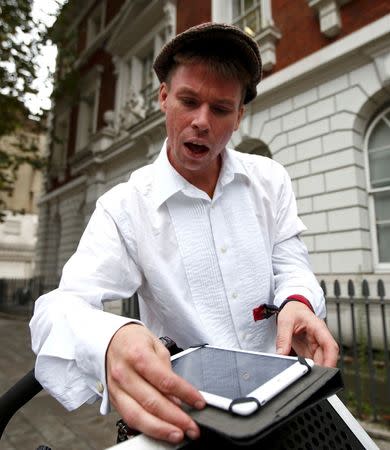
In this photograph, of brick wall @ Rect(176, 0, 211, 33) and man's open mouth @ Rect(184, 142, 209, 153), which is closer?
man's open mouth @ Rect(184, 142, 209, 153)

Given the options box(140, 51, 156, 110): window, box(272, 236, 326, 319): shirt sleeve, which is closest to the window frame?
box(140, 51, 156, 110): window

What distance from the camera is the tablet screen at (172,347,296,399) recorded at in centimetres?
68

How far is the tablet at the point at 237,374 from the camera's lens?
0.58 m

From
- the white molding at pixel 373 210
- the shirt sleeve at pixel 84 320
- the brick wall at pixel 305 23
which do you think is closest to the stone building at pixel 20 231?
the brick wall at pixel 305 23

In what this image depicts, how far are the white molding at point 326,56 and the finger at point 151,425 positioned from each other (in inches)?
284

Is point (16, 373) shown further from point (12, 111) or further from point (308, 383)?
point (12, 111)

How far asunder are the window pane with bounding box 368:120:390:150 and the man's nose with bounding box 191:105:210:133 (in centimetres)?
652

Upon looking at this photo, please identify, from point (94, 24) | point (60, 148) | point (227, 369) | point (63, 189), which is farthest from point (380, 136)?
point (60, 148)

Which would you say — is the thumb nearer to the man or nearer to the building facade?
the man

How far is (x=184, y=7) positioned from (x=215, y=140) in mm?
11763

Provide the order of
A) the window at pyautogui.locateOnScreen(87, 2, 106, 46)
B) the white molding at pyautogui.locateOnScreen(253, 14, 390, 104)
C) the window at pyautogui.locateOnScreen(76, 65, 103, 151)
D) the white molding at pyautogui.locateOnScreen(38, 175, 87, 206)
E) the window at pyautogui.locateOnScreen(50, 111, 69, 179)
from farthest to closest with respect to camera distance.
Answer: the window at pyautogui.locateOnScreen(50, 111, 69, 179) < the window at pyautogui.locateOnScreen(87, 2, 106, 46) < the window at pyautogui.locateOnScreen(76, 65, 103, 151) < the white molding at pyautogui.locateOnScreen(38, 175, 87, 206) < the white molding at pyautogui.locateOnScreen(253, 14, 390, 104)

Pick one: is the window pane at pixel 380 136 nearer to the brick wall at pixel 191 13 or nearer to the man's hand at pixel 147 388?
the brick wall at pixel 191 13

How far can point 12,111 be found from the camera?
37.9 feet

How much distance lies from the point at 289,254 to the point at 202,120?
647mm
